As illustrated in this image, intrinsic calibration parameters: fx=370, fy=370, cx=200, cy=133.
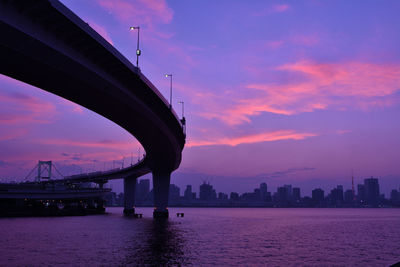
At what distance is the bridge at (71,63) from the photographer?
71.7ft

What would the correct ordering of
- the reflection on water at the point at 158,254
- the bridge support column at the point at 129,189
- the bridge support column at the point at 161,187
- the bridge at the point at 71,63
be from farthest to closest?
the bridge support column at the point at 129,189
the bridge support column at the point at 161,187
the reflection on water at the point at 158,254
the bridge at the point at 71,63

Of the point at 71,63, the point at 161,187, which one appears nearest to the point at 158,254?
the point at 71,63

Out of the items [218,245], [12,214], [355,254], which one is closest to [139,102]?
[218,245]

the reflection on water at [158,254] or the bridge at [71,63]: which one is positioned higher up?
the bridge at [71,63]

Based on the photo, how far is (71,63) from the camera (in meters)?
26.6

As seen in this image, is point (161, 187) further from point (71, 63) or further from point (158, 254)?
point (71, 63)

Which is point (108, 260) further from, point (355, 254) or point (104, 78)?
point (355, 254)

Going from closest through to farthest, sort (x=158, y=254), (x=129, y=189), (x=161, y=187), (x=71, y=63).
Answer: (x=71, y=63)
(x=158, y=254)
(x=161, y=187)
(x=129, y=189)

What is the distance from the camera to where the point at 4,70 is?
86.1 ft

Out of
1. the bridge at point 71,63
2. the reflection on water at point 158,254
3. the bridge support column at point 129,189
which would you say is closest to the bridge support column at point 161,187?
the reflection on water at point 158,254

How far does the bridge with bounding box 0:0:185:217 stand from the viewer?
21.9 meters

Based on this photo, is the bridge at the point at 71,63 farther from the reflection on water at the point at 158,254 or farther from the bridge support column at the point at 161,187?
the bridge support column at the point at 161,187

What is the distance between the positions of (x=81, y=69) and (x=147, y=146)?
120 ft

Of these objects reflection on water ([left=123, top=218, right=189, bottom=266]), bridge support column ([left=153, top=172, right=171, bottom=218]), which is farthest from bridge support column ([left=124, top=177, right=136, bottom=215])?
reflection on water ([left=123, top=218, right=189, bottom=266])
